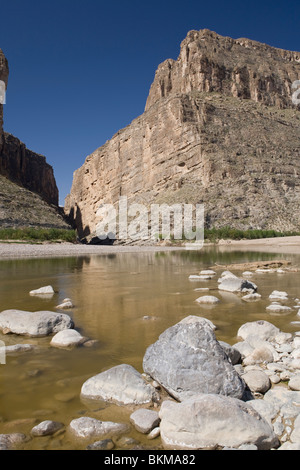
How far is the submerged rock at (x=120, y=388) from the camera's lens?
407cm

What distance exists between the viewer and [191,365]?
4215mm

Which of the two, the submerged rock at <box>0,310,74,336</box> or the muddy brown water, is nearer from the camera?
the muddy brown water

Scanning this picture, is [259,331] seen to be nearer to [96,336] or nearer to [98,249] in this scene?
[96,336]

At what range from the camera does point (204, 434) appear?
3150mm

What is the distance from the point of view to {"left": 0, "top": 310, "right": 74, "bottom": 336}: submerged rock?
21.9 feet

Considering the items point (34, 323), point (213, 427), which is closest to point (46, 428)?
point (213, 427)

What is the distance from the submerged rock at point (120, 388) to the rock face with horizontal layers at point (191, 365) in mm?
303

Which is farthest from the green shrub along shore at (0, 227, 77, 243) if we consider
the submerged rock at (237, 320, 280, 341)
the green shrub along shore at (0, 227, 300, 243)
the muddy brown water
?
the submerged rock at (237, 320, 280, 341)

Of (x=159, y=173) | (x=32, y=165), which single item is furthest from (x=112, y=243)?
(x=32, y=165)

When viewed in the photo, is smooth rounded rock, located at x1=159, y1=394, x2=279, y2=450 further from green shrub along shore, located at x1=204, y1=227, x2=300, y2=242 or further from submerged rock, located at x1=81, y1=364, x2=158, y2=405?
green shrub along shore, located at x1=204, y1=227, x2=300, y2=242

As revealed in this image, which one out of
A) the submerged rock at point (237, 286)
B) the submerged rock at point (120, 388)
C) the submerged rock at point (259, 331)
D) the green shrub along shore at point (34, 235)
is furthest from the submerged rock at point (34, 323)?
the green shrub along shore at point (34, 235)

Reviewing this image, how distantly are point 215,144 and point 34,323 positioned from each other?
7520 centimetres

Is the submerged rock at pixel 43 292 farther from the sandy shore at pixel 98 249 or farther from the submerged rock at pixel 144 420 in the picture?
the sandy shore at pixel 98 249

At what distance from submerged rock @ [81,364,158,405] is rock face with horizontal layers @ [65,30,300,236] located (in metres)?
62.7
